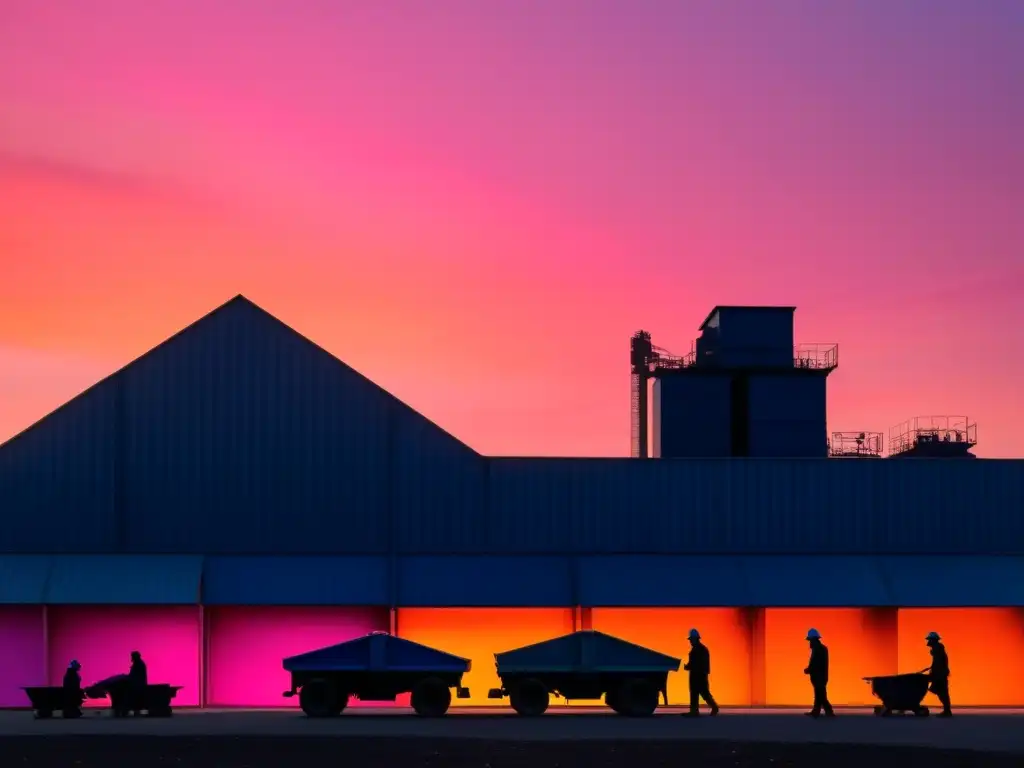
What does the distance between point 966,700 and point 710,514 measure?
8717mm

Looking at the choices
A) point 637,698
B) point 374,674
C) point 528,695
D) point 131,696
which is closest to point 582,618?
point 637,698

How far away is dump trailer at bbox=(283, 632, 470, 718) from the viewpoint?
4022cm

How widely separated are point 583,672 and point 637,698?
143 cm

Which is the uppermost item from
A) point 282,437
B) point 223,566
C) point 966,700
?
point 282,437

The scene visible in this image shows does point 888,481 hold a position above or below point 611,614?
above

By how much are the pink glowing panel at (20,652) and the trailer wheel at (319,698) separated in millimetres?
10637

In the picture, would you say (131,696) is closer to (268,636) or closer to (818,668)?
(268,636)

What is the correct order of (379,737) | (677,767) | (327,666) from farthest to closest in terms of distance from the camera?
(327,666) → (379,737) → (677,767)

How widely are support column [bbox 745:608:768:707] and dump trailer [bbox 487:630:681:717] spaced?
8509 millimetres

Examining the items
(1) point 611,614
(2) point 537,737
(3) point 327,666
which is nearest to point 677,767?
(2) point 537,737

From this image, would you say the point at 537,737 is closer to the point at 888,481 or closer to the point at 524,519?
the point at 524,519

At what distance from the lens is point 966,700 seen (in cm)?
4981

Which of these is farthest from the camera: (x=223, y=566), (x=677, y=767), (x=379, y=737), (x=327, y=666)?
(x=223, y=566)

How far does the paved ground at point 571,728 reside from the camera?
32562mm
